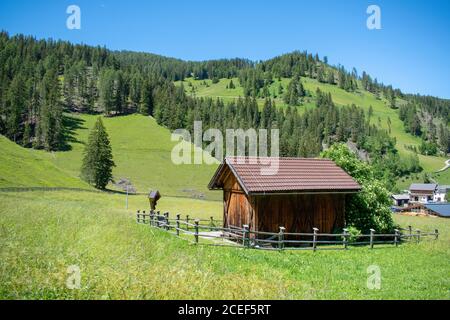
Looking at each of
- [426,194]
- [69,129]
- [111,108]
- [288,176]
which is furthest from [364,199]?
[426,194]

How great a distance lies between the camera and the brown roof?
23469 mm

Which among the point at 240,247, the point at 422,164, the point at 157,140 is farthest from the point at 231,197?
the point at 422,164

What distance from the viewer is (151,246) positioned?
17.1 metres

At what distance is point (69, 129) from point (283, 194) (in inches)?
4242

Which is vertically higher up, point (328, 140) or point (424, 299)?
point (328, 140)

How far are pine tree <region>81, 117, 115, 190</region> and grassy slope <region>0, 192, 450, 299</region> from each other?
165 feet

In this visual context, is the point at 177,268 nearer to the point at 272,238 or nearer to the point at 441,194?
the point at 272,238

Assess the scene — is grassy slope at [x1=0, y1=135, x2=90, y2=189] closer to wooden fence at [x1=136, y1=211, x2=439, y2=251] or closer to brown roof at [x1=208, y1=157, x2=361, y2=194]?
wooden fence at [x1=136, y1=211, x2=439, y2=251]

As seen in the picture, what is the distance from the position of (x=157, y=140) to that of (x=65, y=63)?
80.0 m

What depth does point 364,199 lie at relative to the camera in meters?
27.5

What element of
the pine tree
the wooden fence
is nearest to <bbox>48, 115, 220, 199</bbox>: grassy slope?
the pine tree

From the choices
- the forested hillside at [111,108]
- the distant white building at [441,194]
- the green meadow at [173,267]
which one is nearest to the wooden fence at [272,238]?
the green meadow at [173,267]
